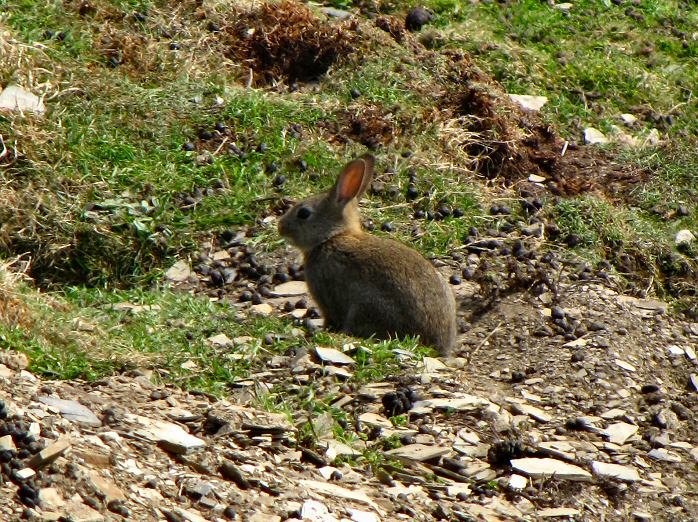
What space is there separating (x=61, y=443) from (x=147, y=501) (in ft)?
1.44

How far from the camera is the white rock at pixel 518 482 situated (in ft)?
20.3

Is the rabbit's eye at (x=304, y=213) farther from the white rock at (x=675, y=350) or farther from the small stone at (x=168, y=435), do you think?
the small stone at (x=168, y=435)

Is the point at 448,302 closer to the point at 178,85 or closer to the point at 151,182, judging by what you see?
the point at 151,182

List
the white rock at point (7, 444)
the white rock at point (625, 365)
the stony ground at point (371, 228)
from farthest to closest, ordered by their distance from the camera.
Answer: the white rock at point (625, 365), the stony ground at point (371, 228), the white rock at point (7, 444)

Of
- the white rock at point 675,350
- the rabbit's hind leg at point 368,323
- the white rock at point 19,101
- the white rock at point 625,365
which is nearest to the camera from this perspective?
the white rock at point 625,365

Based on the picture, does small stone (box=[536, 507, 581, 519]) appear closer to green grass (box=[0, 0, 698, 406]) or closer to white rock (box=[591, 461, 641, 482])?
white rock (box=[591, 461, 641, 482])

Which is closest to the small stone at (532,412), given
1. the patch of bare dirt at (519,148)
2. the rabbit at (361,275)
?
the rabbit at (361,275)

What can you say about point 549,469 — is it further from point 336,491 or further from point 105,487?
point 105,487

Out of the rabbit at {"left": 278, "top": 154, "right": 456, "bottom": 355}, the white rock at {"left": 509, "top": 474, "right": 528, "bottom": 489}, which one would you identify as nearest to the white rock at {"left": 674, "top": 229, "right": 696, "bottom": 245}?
the rabbit at {"left": 278, "top": 154, "right": 456, "bottom": 355}

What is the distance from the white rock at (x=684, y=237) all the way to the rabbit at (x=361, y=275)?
286cm

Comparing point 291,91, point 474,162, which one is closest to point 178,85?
point 291,91

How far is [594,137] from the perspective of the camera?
460 inches

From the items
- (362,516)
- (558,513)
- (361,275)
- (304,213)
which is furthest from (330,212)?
(362,516)

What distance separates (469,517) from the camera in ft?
18.9
